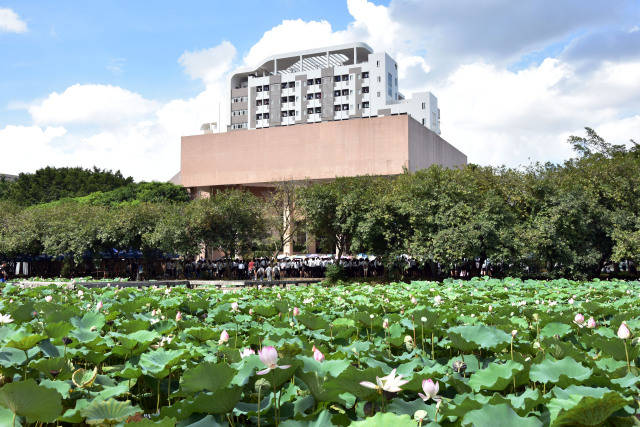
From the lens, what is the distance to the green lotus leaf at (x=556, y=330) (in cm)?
415

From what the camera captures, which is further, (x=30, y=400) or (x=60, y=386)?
(x=60, y=386)

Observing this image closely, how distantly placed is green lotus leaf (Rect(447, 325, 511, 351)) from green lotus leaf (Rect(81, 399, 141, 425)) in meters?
1.96

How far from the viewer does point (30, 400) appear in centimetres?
186

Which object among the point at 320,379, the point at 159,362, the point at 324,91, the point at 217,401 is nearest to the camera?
the point at 217,401

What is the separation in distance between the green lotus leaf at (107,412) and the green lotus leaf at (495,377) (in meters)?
1.52

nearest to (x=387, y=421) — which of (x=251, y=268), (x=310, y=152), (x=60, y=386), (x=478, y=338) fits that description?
(x=60, y=386)

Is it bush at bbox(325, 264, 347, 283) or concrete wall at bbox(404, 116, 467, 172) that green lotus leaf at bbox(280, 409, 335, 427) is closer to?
bush at bbox(325, 264, 347, 283)

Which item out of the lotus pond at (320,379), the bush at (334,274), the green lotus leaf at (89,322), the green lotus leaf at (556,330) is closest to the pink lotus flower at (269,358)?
the lotus pond at (320,379)

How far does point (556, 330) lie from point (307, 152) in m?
43.4

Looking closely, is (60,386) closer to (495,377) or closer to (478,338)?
(495,377)

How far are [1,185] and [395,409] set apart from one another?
245ft

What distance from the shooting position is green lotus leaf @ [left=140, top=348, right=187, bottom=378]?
2635 mm

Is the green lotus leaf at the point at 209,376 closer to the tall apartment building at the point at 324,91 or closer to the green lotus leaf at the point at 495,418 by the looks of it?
the green lotus leaf at the point at 495,418

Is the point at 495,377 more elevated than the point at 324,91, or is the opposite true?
the point at 324,91
